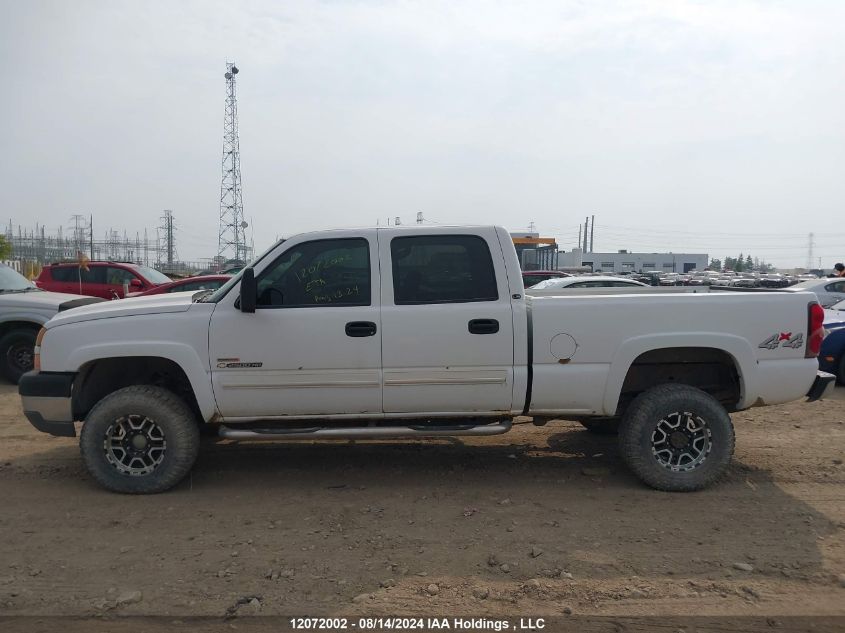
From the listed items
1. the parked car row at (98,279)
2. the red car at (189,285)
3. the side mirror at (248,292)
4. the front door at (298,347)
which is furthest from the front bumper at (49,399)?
the parked car row at (98,279)

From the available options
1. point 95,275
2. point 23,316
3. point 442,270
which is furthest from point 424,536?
point 95,275

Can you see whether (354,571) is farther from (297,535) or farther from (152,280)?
(152,280)

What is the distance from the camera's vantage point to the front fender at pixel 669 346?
4.72m

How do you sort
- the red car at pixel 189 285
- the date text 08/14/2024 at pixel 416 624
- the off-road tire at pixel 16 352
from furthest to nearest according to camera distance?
the red car at pixel 189 285 < the off-road tire at pixel 16 352 < the date text 08/14/2024 at pixel 416 624

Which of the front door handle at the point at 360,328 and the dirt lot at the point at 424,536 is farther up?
the front door handle at the point at 360,328

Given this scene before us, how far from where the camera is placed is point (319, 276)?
Result: 15.8ft

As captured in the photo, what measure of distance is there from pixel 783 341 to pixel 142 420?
473 cm

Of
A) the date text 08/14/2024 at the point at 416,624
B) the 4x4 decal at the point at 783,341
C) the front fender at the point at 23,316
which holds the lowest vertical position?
the date text 08/14/2024 at the point at 416,624

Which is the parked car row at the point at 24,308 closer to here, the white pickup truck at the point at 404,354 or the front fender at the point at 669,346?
the white pickup truck at the point at 404,354

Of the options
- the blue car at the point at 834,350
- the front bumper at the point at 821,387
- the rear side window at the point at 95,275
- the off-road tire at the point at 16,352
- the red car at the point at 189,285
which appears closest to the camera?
the front bumper at the point at 821,387

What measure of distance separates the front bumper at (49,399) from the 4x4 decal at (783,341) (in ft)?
16.6

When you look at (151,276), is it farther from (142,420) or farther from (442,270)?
(442,270)

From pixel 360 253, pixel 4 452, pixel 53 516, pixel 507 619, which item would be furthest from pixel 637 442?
pixel 4 452

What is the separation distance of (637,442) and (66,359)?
4.20m
